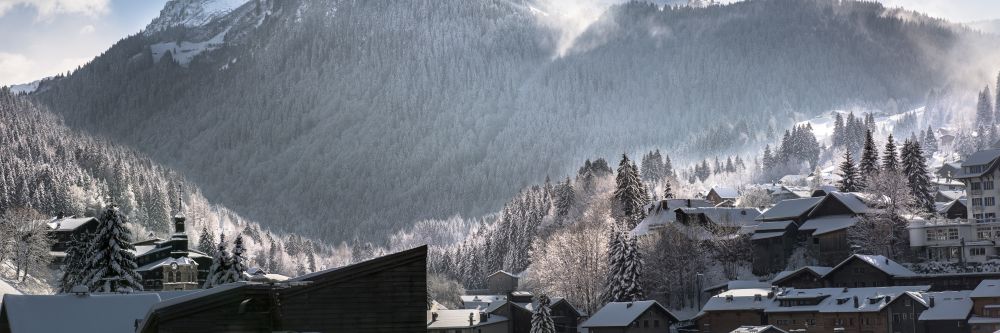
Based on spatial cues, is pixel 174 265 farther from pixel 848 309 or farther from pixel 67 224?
pixel 67 224

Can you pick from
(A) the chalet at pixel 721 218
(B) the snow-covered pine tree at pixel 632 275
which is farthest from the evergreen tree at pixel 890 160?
(B) the snow-covered pine tree at pixel 632 275

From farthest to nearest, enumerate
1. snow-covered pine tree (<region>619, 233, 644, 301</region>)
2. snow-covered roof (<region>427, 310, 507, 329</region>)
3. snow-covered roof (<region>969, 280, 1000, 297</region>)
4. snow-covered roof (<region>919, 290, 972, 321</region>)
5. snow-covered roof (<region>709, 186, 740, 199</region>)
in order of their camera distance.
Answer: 1. snow-covered roof (<region>709, 186, 740, 199</region>)
2. snow-covered pine tree (<region>619, 233, 644, 301</region>)
3. snow-covered roof (<region>427, 310, 507, 329</region>)
4. snow-covered roof (<region>919, 290, 972, 321</region>)
5. snow-covered roof (<region>969, 280, 1000, 297</region>)

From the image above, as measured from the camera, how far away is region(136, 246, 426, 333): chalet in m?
30.5

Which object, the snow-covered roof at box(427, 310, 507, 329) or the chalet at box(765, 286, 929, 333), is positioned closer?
the chalet at box(765, 286, 929, 333)

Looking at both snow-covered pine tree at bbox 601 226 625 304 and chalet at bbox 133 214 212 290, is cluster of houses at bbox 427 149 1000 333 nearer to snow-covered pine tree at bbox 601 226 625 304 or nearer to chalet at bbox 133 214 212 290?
snow-covered pine tree at bbox 601 226 625 304

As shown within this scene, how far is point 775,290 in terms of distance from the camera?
118 meters

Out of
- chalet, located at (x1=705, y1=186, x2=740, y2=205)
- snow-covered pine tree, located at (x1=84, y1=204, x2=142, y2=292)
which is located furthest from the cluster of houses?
chalet, located at (x1=705, y1=186, x2=740, y2=205)

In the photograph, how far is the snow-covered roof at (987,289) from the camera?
103438 mm

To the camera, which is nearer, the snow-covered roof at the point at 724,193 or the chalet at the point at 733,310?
the chalet at the point at 733,310

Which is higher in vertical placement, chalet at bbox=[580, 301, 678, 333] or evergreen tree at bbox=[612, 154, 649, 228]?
evergreen tree at bbox=[612, 154, 649, 228]

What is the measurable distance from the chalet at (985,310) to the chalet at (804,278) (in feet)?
52.1

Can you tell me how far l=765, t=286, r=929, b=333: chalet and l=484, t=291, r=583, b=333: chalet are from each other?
1988 centimetres

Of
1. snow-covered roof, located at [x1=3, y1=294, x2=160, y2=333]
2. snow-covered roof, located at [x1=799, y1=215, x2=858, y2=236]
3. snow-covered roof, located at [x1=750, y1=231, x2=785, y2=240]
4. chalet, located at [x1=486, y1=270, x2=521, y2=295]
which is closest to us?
snow-covered roof, located at [x1=3, y1=294, x2=160, y2=333]

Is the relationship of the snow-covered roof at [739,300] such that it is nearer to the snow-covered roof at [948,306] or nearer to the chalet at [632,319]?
the chalet at [632,319]
